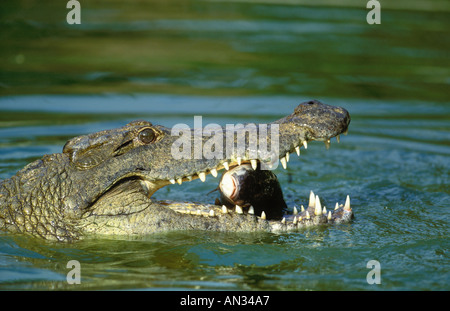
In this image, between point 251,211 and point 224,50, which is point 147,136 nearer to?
point 251,211

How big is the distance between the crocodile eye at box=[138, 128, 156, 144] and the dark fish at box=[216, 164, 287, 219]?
756 millimetres

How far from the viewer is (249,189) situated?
607cm

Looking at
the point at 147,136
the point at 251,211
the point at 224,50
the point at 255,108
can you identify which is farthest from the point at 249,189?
the point at 224,50

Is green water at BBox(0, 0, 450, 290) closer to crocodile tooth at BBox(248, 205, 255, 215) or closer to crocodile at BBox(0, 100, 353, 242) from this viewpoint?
crocodile at BBox(0, 100, 353, 242)

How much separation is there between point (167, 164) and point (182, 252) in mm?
768

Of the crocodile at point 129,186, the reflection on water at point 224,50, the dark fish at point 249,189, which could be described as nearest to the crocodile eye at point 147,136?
the crocodile at point 129,186

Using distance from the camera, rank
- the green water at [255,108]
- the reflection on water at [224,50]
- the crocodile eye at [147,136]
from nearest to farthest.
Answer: the green water at [255,108] → the crocodile eye at [147,136] → the reflection on water at [224,50]

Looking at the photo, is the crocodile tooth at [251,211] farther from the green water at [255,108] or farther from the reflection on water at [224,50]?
the reflection on water at [224,50]

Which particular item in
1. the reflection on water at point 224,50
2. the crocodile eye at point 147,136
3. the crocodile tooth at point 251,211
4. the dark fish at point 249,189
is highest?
the reflection on water at point 224,50

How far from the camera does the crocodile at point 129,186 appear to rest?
5.79 m

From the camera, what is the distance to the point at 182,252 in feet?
18.7

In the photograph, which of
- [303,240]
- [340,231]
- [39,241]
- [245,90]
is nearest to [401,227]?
[340,231]

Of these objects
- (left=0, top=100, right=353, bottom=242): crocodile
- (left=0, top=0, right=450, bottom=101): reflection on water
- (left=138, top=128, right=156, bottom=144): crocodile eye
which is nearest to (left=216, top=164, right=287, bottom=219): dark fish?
(left=0, top=100, right=353, bottom=242): crocodile

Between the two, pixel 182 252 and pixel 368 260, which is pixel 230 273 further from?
pixel 368 260
